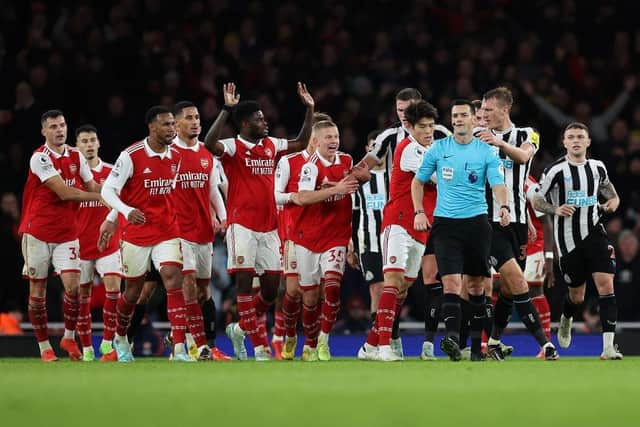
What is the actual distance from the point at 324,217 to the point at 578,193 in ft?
8.04

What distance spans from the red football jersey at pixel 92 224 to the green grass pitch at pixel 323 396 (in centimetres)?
385

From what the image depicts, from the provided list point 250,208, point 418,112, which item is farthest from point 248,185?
point 418,112

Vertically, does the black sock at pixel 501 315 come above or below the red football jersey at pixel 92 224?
below

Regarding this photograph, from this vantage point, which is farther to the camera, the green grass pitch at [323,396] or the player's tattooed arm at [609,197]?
the player's tattooed arm at [609,197]

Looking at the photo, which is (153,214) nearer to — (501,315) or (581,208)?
(501,315)

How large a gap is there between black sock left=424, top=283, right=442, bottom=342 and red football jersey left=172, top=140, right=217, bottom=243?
7.52ft

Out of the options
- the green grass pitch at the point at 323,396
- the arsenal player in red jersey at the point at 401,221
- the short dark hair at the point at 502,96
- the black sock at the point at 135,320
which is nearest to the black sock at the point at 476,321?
the arsenal player in red jersey at the point at 401,221

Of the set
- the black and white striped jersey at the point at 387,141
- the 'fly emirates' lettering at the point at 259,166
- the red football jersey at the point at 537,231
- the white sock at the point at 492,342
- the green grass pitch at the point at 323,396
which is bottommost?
the green grass pitch at the point at 323,396

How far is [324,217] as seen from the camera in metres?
13.0

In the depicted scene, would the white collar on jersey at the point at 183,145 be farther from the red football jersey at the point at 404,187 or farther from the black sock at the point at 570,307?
the black sock at the point at 570,307

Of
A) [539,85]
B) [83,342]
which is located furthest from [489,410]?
[539,85]

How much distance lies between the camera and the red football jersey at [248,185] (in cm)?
1302

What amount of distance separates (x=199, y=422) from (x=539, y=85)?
1517 centimetres

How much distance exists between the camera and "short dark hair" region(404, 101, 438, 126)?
12.1 meters
